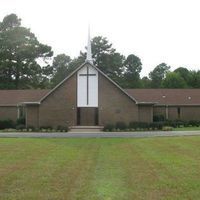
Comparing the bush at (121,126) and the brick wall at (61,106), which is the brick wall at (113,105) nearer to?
the bush at (121,126)

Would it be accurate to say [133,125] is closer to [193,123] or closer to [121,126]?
[121,126]

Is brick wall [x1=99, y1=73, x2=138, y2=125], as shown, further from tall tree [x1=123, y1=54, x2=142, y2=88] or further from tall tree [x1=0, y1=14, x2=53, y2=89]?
tall tree [x1=123, y1=54, x2=142, y2=88]

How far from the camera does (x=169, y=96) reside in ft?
185

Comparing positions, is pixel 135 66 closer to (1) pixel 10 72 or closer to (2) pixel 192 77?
(2) pixel 192 77

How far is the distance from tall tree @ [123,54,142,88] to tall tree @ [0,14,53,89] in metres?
22.1

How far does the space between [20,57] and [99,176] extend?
210 feet

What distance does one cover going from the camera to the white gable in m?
47.8

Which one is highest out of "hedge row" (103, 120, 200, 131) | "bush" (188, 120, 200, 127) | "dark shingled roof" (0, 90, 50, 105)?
"dark shingled roof" (0, 90, 50, 105)

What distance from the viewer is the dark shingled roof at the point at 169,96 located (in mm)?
54875

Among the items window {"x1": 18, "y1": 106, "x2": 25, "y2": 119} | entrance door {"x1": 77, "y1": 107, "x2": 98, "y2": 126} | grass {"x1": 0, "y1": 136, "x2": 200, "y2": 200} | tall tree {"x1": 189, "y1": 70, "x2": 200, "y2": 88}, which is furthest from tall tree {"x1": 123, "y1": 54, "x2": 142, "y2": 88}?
grass {"x1": 0, "y1": 136, "x2": 200, "y2": 200}

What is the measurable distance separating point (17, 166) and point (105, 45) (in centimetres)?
7886

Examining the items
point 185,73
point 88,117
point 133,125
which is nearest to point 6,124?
point 88,117

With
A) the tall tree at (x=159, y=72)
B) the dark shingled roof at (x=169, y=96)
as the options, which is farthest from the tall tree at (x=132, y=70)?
the dark shingled roof at (x=169, y=96)

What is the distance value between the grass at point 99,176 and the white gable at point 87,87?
29620 mm
